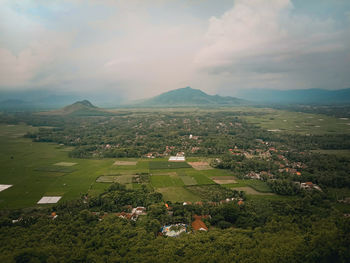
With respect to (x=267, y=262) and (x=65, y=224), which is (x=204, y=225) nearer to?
(x=267, y=262)

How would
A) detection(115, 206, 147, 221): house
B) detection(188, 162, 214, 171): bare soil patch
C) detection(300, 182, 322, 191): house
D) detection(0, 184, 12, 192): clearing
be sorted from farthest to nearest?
detection(188, 162, 214, 171): bare soil patch, detection(300, 182, 322, 191): house, detection(0, 184, 12, 192): clearing, detection(115, 206, 147, 221): house

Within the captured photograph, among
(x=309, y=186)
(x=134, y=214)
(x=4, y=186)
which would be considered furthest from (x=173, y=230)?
(x=4, y=186)

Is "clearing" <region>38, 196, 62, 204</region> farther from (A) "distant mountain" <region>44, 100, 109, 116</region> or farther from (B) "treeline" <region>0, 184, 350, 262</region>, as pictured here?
(A) "distant mountain" <region>44, 100, 109, 116</region>

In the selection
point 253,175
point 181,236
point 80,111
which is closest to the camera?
point 181,236

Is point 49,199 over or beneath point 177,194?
over

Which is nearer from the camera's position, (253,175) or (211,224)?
(211,224)

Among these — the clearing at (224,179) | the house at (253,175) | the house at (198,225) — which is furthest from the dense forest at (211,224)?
the clearing at (224,179)

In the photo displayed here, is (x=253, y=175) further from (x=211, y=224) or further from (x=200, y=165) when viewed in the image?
(x=211, y=224)

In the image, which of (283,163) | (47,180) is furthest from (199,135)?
(47,180)

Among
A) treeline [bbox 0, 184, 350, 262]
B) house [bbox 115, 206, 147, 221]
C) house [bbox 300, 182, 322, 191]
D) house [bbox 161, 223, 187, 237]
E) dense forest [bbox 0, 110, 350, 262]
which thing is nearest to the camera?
treeline [bbox 0, 184, 350, 262]

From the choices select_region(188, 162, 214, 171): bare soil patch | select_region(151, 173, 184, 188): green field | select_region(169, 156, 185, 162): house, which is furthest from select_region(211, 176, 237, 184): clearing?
select_region(169, 156, 185, 162): house

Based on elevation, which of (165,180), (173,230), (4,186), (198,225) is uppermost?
(4,186)
